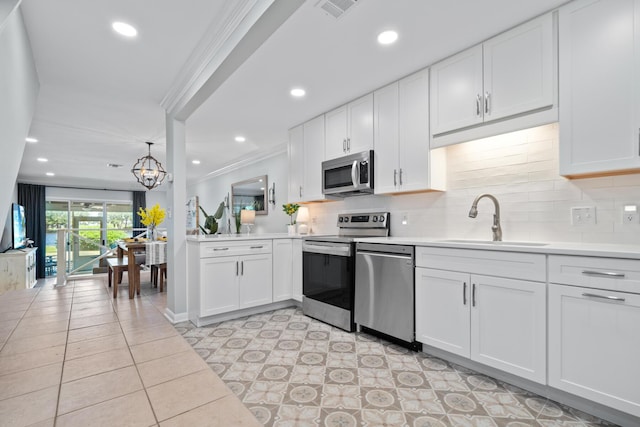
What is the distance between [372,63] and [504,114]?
3.51 ft

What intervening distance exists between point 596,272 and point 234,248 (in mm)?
2854

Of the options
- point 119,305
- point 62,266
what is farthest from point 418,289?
point 62,266

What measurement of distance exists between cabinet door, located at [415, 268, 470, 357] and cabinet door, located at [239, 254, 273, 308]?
1765mm

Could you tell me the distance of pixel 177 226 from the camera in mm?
3285

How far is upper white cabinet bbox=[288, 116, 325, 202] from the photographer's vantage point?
11.8ft

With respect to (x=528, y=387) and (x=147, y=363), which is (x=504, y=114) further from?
(x=147, y=363)

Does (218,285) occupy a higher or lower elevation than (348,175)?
lower

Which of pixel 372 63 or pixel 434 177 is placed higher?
pixel 372 63

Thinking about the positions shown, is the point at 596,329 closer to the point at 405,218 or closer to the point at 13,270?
the point at 405,218

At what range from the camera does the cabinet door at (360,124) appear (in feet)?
9.83

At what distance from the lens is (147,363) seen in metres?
2.23

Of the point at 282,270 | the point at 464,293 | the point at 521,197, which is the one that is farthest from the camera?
the point at 282,270

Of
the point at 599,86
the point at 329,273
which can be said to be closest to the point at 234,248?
the point at 329,273

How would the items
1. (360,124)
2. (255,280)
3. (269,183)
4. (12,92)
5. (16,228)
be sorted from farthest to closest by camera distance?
(16,228) → (269,183) → (255,280) → (360,124) → (12,92)
